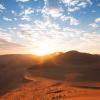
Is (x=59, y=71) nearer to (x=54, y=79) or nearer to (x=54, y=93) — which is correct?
(x=54, y=79)

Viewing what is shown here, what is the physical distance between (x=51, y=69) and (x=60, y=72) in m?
1.83

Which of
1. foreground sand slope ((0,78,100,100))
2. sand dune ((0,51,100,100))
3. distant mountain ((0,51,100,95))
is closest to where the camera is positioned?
foreground sand slope ((0,78,100,100))

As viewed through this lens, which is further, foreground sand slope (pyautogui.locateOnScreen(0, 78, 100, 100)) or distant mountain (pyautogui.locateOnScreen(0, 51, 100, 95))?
distant mountain (pyautogui.locateOnScreen(0, 51, 100, 95))

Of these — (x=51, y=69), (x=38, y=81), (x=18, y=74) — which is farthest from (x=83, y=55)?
(x=38, y=81)

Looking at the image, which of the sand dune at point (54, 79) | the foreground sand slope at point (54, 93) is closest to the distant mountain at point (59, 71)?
the sand dune at point (54, 79)

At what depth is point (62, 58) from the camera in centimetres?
3123

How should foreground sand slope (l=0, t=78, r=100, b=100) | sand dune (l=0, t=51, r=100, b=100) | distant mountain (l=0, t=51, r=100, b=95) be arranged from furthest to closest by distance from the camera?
distant mountain (l=0, t=51, r=100, b=95), sand dune (l=0, t=51, r=100, b=100), foreground sand slope (l=0, t=78, r=100, b=100)

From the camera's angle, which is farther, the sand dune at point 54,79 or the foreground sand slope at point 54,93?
the sand dune at point 54,79

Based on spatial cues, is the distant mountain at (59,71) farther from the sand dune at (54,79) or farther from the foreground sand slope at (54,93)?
the foreground sand slope at (54,93)

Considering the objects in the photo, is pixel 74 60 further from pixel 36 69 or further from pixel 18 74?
pixel 18 74

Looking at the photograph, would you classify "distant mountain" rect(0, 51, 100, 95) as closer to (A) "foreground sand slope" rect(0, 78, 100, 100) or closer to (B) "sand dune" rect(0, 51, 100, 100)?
(B) "sand dune" rect(0, 51, 100, 100)

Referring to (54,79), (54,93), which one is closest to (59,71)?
(54,79)

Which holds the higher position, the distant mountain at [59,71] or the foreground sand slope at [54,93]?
the distant mountain at [59,71]

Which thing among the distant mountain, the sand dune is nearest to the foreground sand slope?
the sand dune
